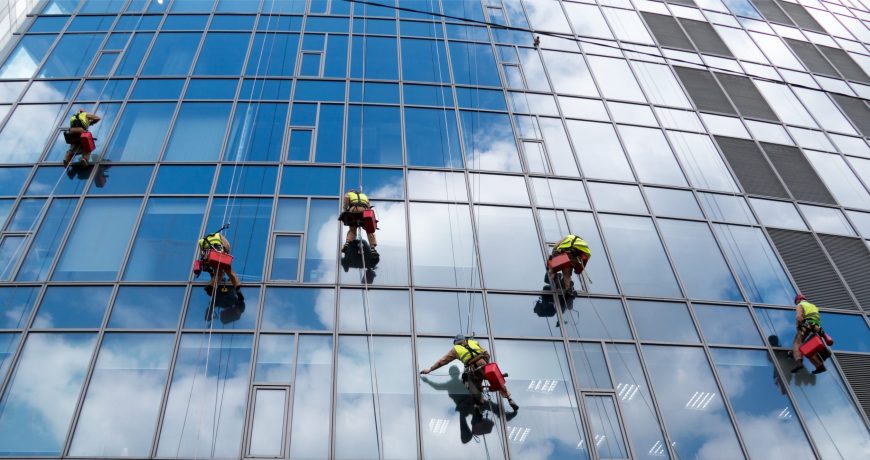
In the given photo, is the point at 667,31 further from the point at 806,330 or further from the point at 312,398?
the point at 312,398

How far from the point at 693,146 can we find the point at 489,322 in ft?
28.3

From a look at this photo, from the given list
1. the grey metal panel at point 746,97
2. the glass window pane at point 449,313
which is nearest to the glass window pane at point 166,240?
the glass window pane at point 449,313

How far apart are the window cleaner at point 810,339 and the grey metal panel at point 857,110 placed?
9750 mm

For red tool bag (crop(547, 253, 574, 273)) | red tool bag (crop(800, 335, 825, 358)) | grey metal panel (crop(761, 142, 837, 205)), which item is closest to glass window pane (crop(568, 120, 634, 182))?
red tool bag (crop(547, 253, 574, 273))

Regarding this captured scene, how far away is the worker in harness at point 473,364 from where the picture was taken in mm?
11375

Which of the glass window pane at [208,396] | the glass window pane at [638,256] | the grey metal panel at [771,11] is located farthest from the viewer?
the grey metal panel at [771,11]

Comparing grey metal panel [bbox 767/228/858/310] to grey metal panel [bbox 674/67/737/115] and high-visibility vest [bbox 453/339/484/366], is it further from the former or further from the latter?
Result: high-visibility vest [bbox 453/339/484/366]

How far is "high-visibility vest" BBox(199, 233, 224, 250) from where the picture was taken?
40.2 ft

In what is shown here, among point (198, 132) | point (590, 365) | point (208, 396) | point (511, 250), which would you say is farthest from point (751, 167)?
point (208, 396)

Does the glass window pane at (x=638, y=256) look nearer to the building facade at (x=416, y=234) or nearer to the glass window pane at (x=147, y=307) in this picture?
the building facade at (x=416, y=234)

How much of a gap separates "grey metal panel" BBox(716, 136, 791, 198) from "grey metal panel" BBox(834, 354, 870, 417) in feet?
15.5

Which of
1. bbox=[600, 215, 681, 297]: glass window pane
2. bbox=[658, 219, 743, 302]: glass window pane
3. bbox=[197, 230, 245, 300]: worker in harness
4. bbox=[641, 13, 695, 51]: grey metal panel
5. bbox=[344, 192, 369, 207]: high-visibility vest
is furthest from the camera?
bbox=[641, 13, 695, 51]: grey metal panel

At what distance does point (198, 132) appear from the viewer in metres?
15.5

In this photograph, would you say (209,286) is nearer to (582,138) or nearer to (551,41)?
(582,138)
